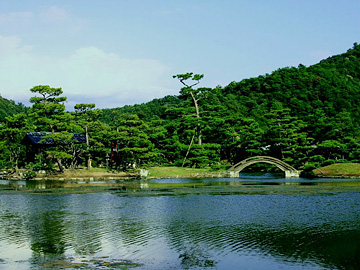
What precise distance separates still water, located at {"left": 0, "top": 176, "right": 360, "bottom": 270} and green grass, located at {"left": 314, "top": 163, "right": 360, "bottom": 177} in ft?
61.9

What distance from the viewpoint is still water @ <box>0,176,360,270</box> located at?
10836mm

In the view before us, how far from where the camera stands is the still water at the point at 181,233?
10.8 meters

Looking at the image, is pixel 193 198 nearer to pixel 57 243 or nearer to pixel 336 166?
pixel 57 243

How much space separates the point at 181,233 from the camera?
565 inches

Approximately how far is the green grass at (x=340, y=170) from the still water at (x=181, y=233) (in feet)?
61.9

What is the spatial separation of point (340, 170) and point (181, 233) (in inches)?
1262

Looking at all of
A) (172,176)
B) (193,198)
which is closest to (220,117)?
(172,176)

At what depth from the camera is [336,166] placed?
4281 cm

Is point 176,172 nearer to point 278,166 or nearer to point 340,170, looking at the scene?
point 278,166

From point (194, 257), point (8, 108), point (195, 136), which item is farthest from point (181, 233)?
point (8, 108)

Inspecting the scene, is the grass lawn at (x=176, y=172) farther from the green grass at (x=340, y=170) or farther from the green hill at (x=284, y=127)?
the green grass at (x=340, y=170)

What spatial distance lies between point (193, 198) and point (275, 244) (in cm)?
1247

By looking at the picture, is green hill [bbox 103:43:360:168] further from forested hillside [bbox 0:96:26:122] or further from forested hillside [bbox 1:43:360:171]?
forested hillside [bbox 0:96:26:122]

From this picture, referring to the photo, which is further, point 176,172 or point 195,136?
point 195,136
